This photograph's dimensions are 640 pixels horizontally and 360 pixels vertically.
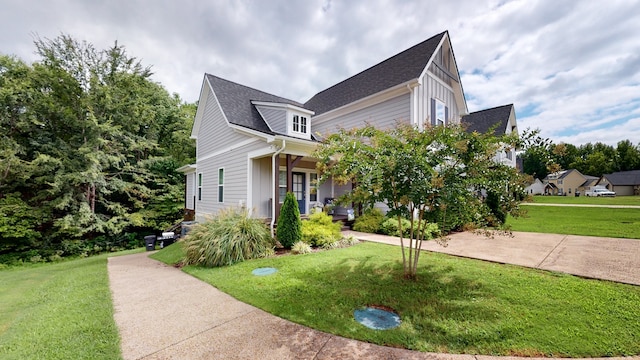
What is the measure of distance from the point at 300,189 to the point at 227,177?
11.0 ft

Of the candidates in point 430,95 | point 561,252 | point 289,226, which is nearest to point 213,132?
point 289,226

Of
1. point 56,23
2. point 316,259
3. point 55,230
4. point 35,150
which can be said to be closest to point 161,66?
point 56,23

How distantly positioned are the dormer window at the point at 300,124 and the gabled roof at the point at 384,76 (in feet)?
8.00

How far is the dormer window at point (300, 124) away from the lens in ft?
36.9

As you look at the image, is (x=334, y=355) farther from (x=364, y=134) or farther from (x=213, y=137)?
(x=213, y=137)

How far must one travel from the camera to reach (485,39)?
30.5 ft

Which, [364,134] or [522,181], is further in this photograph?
[364,134]

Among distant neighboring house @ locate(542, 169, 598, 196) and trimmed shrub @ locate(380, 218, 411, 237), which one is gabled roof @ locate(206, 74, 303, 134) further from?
distant neighboring house @ locate(542, 169, 598, 196)

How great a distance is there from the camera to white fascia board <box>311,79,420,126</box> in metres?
9.73

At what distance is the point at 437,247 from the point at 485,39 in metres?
8.23

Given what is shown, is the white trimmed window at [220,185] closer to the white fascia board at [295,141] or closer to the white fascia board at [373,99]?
the white fascia board at [295,141]

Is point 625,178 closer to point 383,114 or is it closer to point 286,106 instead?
point 383,114

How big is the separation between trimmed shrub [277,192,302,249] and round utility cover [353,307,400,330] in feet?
13.4

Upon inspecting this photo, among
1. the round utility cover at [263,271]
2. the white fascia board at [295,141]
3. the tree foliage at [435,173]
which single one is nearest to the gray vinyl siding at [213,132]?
the white fascia board at [295,141]
